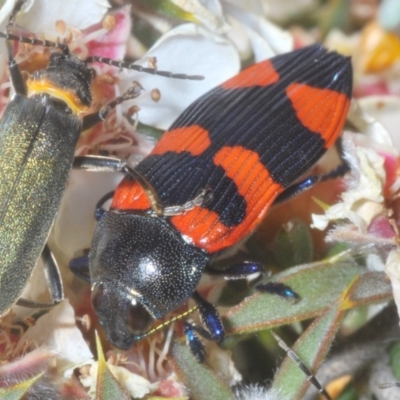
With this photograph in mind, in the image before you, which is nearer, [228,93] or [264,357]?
[264,357]

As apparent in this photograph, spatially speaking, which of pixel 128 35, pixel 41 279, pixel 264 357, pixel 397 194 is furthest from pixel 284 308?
pixel 128 35

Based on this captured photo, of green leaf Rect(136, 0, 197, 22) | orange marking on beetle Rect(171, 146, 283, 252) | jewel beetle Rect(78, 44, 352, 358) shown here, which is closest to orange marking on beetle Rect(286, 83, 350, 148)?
jewel beetle Rect(78, 44, 352, 358)

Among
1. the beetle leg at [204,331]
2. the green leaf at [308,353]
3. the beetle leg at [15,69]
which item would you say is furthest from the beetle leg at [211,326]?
the beetle leg at [15,69]

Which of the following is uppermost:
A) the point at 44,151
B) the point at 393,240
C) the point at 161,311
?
the point at 44,151

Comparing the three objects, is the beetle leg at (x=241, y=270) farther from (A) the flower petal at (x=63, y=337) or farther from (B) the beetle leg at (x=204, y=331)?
(A) the flower petal at (x=63, y=337)

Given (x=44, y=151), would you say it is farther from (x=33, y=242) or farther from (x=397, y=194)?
(x=397, y=194)

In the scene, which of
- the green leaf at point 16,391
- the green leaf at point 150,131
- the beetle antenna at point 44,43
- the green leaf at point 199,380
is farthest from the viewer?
the green leaf at point 150,131
